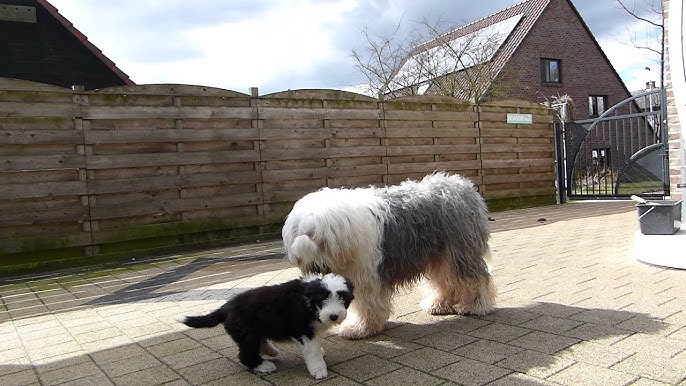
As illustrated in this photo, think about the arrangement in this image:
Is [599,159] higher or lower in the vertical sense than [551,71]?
lower

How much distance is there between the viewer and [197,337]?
367 centimetres

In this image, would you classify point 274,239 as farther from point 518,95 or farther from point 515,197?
point 518,95

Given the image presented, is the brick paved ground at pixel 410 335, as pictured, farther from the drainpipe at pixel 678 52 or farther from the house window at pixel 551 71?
the house window at pixel 551 71

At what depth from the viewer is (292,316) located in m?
2.82

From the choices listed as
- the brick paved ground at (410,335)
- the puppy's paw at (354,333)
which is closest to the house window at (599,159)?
the brick paved ground at (410,335)

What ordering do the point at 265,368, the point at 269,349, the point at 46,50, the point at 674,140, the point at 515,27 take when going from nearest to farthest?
the point at 265,368, the point at 269,349, the point at 674,140, the point at 46,50, the point at 515,27

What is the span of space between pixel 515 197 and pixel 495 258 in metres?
6.49

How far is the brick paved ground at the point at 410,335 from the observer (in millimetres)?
2793

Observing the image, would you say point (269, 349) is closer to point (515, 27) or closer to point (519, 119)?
point (519, 119)

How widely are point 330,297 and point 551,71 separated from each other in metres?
27.0

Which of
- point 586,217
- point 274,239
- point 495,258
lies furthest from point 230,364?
point 586,217

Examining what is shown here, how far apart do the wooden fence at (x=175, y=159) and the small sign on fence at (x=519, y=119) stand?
217 centimetres

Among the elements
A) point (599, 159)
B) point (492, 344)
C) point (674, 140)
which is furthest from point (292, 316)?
point (599, 159)

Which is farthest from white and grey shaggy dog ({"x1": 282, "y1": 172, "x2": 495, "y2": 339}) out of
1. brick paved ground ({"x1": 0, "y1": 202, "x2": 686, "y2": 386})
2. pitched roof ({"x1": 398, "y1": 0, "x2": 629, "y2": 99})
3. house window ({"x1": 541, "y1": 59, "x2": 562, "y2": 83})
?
house window ({"x1": 541, "y1": 59, "x2": 562, "y2": 83})
